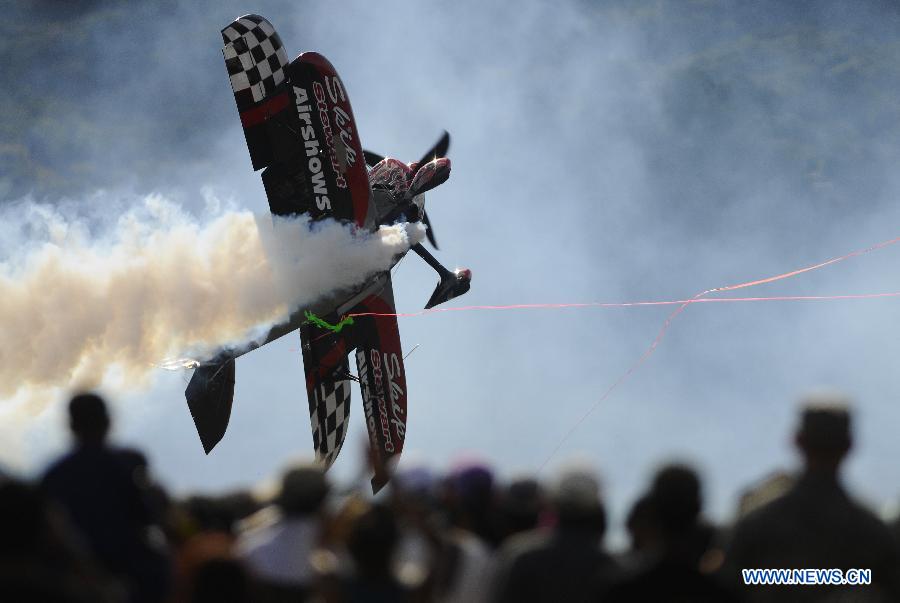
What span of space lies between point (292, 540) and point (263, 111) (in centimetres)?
1580

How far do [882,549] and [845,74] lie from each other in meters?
38.9

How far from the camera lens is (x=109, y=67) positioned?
38.2m

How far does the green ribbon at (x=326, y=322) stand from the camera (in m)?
23.1

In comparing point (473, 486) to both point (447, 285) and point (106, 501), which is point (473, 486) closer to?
point (106, 501)

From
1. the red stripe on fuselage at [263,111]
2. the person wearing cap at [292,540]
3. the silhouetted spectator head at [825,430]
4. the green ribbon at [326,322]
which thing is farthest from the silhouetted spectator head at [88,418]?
the green ribbon at [326,322]

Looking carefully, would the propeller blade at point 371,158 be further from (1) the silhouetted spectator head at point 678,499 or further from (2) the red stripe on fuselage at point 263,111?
(1) the silhouetted spectator head at point 678,499

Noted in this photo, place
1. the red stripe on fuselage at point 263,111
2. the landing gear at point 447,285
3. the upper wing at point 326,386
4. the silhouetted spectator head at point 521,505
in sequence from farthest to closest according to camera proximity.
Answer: the landing gear at point 447,285 < the upper wing at point 326,386 < the red stripe on fuselage at point 263,111 < the silhouetted spectator head at point 521,505

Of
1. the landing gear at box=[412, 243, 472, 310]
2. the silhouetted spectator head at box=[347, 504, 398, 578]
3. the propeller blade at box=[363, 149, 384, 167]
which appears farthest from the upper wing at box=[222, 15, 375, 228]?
the silhouetted spectator head at box=[347, 504, 398, 578]

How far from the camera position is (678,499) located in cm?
577

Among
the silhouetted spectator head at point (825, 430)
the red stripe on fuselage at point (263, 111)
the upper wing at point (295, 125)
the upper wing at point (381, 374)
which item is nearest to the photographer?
the silhouetted spectator head at point (825, 430)

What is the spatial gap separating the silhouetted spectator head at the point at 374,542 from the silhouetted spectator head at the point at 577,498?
0.79 meters

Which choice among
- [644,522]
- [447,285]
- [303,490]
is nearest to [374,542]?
[303,490]

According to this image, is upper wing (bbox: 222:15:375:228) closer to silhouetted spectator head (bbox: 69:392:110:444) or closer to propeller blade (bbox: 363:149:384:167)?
propeller blade (bbox: 363:149:384:167)

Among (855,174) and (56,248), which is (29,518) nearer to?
(56,248)
